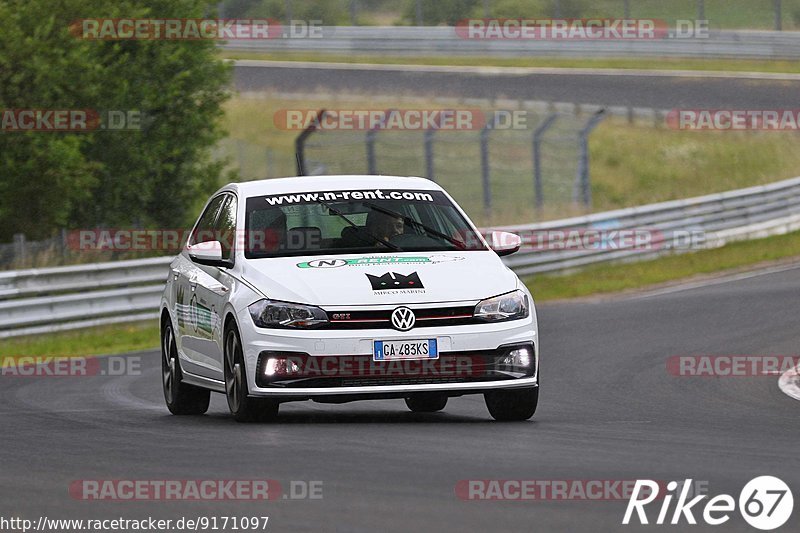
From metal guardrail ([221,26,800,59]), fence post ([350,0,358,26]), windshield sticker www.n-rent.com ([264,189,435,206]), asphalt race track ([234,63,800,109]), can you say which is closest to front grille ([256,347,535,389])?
windshield sticker www.n-rent.com ([264,189,435,206])

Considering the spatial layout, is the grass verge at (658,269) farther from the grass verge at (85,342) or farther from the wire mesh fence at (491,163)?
the grass verge at (85,342)

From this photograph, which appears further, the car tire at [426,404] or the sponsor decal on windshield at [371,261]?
the car tire at [426,404]

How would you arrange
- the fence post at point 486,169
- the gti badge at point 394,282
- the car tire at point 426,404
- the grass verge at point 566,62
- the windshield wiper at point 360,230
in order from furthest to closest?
the grass verge at point 566,62 → the fence post at point 486,169 → the car tire at point 426,404 → the windshield wiper at point 360,230 → the gti badge at point 394,282

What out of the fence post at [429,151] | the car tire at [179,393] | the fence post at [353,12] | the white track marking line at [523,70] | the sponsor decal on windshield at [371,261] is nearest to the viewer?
the sponsor decal on windshield at [371,261]

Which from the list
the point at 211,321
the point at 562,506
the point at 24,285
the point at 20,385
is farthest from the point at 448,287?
the point at 24,285

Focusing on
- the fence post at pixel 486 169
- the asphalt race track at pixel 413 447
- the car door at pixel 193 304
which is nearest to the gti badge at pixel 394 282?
the asphalt race track at pixel 413 447

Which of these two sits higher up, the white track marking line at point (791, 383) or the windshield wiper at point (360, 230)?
the windshield wiper at point (360, 230)

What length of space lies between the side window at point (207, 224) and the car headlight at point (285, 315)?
1779 mm

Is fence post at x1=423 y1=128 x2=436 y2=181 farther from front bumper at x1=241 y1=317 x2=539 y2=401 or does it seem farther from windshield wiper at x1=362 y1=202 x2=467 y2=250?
front bumper at x1=241 y1=317 x2=539 y2=401

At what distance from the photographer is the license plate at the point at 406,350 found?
31.6ft

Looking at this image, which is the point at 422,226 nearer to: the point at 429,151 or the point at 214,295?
the point at 214,295

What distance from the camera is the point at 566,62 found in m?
44.2

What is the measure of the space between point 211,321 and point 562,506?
443 cm

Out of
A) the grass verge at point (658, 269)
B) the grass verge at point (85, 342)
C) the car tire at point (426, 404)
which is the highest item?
the car tire at point (426, 404)
